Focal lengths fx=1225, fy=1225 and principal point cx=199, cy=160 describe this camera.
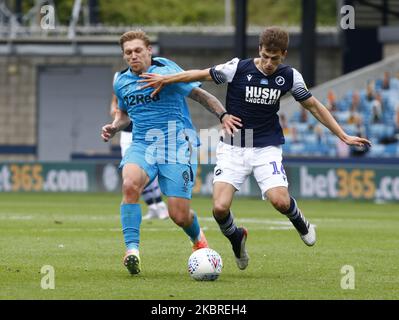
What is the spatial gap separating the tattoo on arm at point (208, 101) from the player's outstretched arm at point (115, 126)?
0.83 metres

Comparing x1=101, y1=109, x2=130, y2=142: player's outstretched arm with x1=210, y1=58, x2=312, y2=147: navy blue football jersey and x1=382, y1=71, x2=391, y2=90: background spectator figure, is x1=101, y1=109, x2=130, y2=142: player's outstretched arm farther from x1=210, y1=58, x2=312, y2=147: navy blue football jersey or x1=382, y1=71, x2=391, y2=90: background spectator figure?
x1=382, y1=71, x2=391, y2=90: background spectator figure

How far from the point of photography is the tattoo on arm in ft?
39.2

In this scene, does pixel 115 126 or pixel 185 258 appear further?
pixel 185 258

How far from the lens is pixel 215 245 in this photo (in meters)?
15.5

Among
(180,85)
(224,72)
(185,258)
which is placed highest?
(224,72)

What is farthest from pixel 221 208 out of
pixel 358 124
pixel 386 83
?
pixel 386 83

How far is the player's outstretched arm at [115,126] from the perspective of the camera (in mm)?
12398

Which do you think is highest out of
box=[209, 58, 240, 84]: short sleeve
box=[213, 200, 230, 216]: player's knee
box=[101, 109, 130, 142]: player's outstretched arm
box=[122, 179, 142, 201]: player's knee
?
box=[209, 58, 240, 84]: short sleeve

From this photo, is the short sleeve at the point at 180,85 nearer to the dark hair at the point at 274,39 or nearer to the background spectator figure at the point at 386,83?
the dark hair at the point at 274,39

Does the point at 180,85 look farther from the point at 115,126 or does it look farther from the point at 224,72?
the point at 115,126

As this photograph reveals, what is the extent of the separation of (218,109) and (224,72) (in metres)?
0.37

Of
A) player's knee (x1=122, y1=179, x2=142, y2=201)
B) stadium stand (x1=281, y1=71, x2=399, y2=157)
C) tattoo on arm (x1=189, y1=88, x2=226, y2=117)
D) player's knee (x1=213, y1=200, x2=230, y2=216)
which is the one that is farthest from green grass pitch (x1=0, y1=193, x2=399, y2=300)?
stadium stand (x1=281, y1=71, x2=399, y2=157)

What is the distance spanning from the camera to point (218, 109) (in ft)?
39.2

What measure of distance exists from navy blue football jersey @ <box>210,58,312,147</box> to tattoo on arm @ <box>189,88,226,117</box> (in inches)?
7.8
